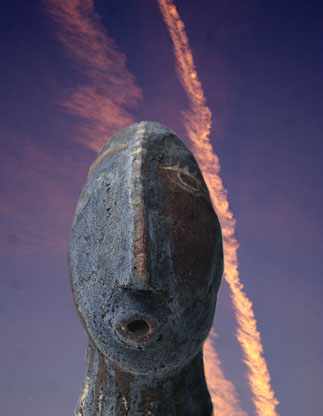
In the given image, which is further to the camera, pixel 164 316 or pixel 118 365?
pixel 118 365

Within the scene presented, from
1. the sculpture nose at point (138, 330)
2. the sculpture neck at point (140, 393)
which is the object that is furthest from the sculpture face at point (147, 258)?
the sculpture neck at point (140, 393)

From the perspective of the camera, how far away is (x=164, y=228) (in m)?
2.01

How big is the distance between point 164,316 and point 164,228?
1.46ft

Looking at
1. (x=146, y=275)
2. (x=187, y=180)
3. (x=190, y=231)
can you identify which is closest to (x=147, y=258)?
(x=146, y=275)

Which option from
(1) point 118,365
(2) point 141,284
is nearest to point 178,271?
(2) point 141,284

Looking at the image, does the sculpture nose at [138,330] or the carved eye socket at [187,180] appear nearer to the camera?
the sculpture nose at [138,330]

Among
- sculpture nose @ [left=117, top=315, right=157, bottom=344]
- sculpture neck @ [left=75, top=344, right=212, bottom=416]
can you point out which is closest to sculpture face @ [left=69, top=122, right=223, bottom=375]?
sculpture nose @ [left=117, top=315, right=157, bottom=344]

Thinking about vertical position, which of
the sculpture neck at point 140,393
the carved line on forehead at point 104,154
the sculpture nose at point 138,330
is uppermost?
the carved line on forehead at point 104,154

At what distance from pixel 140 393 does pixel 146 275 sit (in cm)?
79

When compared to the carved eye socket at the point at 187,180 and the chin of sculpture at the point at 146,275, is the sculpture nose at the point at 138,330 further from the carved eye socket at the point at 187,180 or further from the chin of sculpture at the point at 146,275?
the carved eye socket at the point at 187,180

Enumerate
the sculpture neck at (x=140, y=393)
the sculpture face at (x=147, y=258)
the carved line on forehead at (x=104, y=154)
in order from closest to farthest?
the sculpture face at (x=147, y=258)
the sculpture neck at (x=140, y=393)
the carved line on forehead at (x=104, y=154)

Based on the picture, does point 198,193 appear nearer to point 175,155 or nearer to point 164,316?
point 175,155

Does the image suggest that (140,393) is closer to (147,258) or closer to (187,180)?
(147,258)

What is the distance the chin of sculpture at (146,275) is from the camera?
1.95 metres
